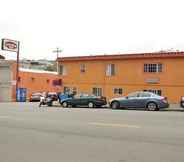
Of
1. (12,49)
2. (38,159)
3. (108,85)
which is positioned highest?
(12,49)

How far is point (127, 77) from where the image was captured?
1779 inches

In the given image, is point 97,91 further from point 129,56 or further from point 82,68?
point 129,56

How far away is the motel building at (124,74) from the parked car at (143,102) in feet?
27.3

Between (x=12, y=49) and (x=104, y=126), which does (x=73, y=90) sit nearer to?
(x=12, y=49)

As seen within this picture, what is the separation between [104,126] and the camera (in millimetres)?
17141

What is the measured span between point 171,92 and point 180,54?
3.60 m

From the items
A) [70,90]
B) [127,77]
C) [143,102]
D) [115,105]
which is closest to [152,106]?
[143,102]

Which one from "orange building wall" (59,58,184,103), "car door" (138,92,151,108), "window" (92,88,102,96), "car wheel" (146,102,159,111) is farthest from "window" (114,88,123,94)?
"car wheel" (146,102,159,111)

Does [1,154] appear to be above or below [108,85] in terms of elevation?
below

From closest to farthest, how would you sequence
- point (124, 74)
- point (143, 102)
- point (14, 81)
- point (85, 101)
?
point (143, 102)
point (85, 101)
point (124, 74)
point (14, 81)

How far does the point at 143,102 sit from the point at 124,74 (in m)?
11.9

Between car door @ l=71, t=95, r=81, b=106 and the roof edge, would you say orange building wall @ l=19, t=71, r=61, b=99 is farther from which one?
car door @ l=71, t=95, r=81, b=106

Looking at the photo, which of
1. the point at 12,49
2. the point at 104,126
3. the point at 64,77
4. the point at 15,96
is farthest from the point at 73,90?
the point at 104,126

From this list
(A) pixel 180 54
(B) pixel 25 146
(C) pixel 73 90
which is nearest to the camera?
(B) pixel 25 146
